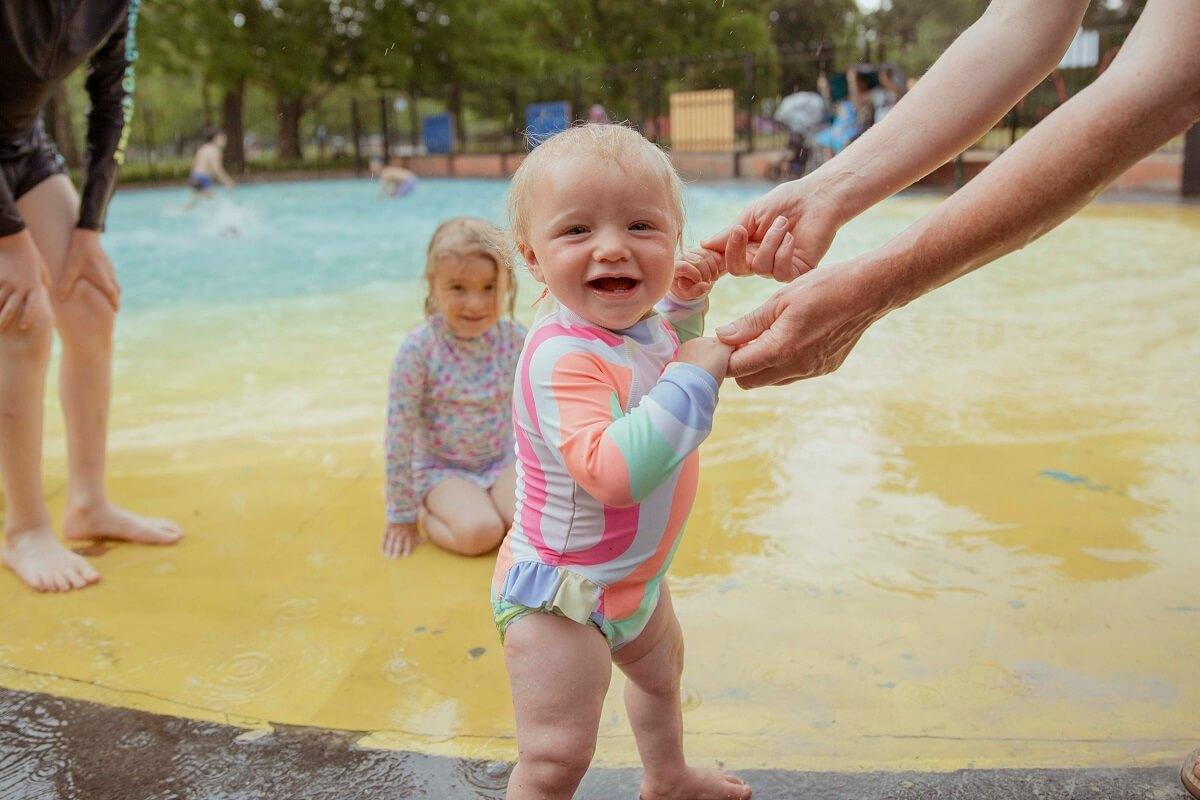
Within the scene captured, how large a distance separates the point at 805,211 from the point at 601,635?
37.2 inches

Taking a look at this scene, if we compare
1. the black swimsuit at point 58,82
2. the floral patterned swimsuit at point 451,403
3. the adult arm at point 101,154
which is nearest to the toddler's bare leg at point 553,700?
the floral patterned swimsuit at point 451,403

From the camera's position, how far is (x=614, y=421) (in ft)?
5.09

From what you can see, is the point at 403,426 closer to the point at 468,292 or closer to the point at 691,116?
the point at 468,292

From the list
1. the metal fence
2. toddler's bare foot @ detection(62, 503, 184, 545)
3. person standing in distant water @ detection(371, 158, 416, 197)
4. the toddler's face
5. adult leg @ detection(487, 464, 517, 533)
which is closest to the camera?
the toddler's face

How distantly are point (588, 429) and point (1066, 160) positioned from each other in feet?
2.78

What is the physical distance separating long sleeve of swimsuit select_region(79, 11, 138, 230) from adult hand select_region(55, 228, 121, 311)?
7 centimetres

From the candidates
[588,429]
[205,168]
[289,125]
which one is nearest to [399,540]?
[588,429]

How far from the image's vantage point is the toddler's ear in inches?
67.4

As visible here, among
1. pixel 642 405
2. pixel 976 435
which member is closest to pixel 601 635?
pixel 642 405

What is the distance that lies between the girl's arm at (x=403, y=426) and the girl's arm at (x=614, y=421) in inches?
64.3

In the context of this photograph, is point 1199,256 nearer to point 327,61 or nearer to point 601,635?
point 601,635

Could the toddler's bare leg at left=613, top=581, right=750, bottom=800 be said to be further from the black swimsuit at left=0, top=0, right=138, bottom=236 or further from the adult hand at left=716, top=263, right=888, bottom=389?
the black swimsuit at left=0, top=0, right=138, bottom=236

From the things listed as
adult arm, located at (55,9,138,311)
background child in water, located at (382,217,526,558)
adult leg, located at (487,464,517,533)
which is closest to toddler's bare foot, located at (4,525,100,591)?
adult arm, located at (55,9,138,311)

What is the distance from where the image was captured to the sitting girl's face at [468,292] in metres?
3.34
